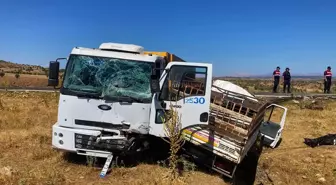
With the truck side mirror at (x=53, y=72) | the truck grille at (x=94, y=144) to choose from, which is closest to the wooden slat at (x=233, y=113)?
the truck grille at (x=94, y=144)

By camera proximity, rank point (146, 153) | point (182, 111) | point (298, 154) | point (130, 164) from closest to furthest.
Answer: point (182, 111) < point (130, 164) < point (146, 153) < point (298, 154)

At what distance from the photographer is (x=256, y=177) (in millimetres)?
9070

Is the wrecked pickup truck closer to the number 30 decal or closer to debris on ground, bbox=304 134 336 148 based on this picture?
the number 30 decal

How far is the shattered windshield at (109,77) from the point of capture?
749 centimetres

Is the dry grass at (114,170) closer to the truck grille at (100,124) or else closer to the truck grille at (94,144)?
the truck grille at (94,144)

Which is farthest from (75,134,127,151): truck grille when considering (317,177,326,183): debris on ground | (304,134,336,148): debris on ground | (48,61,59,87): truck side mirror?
(304,134,336,148): debris on ground

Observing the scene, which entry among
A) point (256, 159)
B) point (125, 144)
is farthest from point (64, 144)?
point (256, 159)

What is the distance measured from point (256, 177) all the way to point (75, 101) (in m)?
4.91

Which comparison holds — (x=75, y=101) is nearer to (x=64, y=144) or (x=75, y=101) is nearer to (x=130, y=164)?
(x=64, y=144)

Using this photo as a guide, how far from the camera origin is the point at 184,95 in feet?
24.1

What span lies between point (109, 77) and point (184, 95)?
166 centimetres

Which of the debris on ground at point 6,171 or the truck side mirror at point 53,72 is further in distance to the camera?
the truck side mirror at point 53,72

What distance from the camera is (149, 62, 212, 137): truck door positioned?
7156 mm

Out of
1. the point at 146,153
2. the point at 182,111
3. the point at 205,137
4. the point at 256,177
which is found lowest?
the point at 256,177
